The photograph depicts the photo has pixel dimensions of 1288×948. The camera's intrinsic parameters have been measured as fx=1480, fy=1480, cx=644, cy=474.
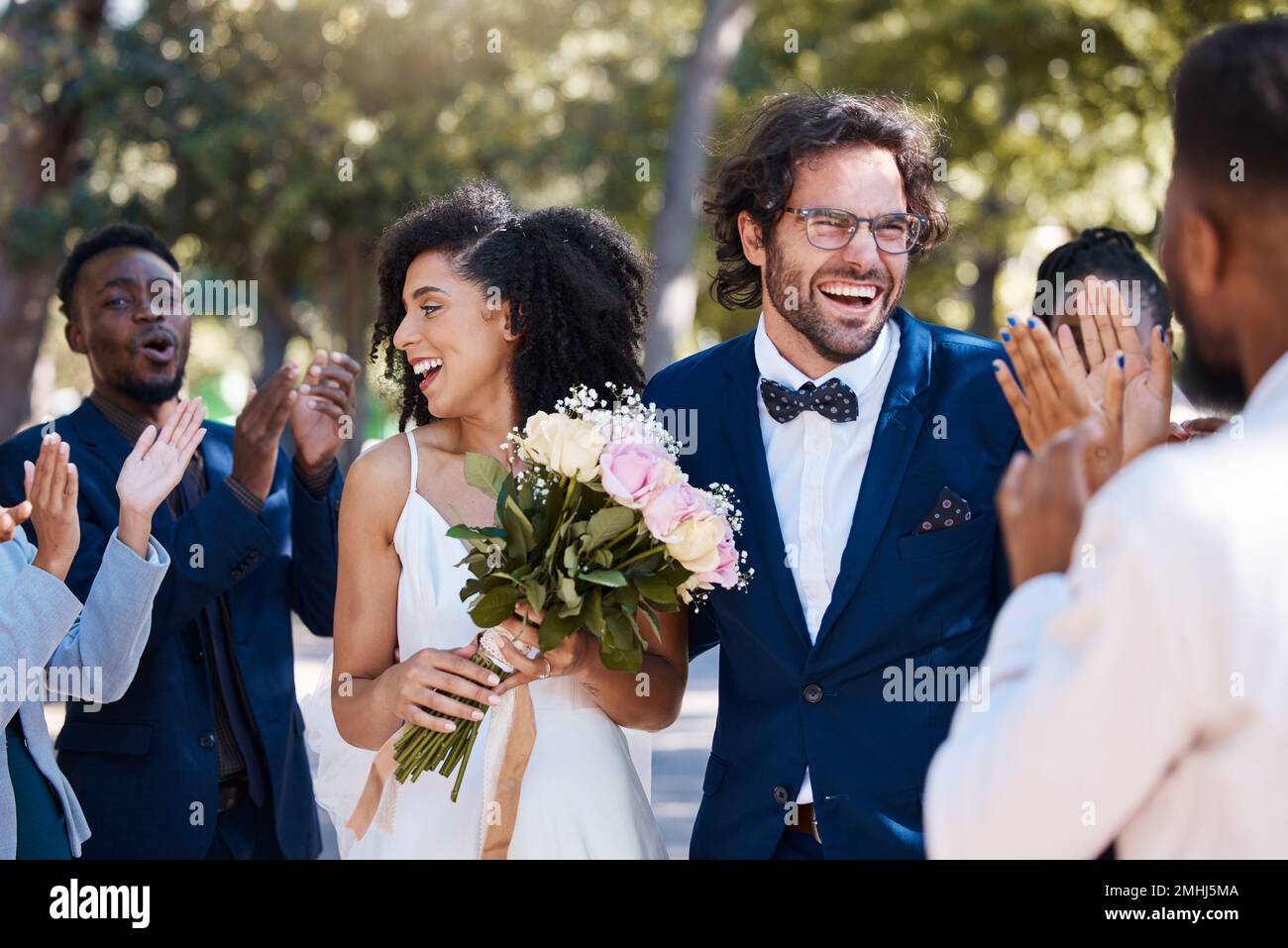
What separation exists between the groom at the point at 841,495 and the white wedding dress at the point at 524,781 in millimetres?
280

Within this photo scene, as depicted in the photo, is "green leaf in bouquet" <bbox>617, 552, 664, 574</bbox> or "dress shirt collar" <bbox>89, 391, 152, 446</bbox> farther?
"dress shirt collar" <bbox>89, 391, 152, 446</bbox>

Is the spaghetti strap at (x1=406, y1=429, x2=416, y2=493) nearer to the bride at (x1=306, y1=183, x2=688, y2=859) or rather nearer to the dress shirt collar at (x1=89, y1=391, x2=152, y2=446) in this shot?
the bride at (x1=306, y1=183, x2=688, y2=859)

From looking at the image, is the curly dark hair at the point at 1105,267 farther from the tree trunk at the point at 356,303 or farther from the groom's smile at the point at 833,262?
the tree trunk at the point at 356,303

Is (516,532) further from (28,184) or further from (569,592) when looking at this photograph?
(28,184)

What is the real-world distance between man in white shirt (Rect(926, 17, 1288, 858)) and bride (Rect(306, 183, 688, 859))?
1671mm

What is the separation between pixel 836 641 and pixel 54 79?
54.8 ft

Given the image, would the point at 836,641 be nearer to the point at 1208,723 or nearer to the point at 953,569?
the point at 953,569

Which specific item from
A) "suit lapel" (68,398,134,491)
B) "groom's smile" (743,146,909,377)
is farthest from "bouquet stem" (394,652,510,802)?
"suit lapel" (68,398,134,491)

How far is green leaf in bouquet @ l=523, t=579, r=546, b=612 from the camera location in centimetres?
328

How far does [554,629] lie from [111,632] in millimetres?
1616

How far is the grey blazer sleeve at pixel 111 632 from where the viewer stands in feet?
13.8

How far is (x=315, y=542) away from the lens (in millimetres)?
4863

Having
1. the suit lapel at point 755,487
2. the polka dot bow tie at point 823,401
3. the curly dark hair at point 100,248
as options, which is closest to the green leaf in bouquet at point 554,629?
the suit lapel at point 755,487

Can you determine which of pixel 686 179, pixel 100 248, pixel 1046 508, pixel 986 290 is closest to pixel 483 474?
pixel 1046 508
